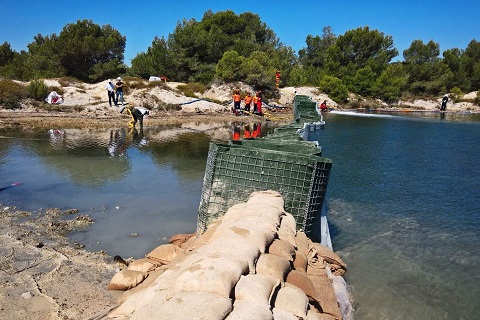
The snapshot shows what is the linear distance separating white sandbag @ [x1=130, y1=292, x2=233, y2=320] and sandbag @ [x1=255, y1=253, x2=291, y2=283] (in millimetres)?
861

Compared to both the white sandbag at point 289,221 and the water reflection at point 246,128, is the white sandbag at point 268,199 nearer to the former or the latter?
the white sandbag at point 289,221

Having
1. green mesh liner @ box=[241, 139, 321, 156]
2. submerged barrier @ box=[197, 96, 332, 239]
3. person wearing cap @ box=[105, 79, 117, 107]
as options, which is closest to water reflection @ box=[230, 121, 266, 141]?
person wearing cap @ box=[105, 79, 117, 107]

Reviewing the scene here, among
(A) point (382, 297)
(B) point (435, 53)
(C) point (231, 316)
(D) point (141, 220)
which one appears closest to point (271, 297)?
(C) point (231, 316)

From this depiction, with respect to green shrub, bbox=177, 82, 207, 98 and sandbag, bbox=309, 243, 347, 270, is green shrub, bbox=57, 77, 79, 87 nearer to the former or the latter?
green shrub, bbox=177, 82, 207, 98

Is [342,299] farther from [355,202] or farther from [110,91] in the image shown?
Answer: [110,91]

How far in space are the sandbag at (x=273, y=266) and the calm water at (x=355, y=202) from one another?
198 centimetres

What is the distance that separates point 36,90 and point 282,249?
1174 inches

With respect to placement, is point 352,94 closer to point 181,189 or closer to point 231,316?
point 181,189

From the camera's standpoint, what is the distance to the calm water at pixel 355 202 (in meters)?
5.86

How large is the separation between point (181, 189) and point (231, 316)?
754 cm

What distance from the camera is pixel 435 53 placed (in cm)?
6538

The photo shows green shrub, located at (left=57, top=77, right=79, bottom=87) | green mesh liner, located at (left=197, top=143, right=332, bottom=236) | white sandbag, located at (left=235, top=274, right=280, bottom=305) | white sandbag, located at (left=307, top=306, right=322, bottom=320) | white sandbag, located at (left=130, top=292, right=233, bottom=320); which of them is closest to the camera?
white sandbag, located at (left=130, top=292, right=233, bottom=320)

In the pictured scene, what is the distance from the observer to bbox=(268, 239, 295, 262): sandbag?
3938 mm

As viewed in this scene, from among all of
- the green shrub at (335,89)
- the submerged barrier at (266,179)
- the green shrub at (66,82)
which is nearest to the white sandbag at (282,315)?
the submerged barrier at (266,179)
